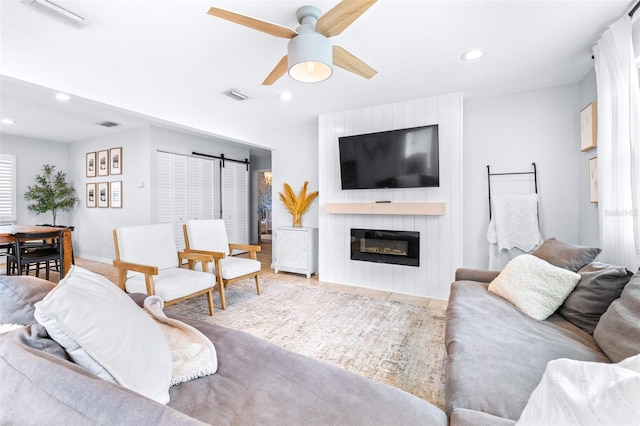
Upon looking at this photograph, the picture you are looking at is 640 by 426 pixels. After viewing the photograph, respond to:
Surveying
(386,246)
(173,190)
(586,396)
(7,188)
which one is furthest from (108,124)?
(586,396)

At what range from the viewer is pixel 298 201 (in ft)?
15.8

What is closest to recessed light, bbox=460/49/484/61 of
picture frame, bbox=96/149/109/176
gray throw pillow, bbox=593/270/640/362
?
gray throw pillow, bbox=593/270/640/362

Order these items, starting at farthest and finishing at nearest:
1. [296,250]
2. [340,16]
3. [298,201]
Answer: [298,201] < [296,250] < [340,16]

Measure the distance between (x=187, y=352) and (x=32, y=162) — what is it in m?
7.01

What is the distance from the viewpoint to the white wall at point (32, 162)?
548 cm

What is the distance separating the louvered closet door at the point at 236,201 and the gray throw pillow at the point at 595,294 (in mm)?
5670

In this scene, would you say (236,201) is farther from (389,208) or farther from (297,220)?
(389,208)

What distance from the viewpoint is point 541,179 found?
3359 millimetres

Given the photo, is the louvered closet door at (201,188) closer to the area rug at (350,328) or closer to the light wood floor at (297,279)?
the light wood floor at (297,279)

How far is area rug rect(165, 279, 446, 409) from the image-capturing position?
1.99 meters

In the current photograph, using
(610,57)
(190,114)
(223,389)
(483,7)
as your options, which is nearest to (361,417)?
(223,389)

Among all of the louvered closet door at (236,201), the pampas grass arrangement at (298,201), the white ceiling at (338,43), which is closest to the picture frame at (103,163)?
the white ceiling at (338,43)

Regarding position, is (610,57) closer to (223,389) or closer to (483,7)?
(483,7)

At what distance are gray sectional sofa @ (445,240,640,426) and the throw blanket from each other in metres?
0.91
